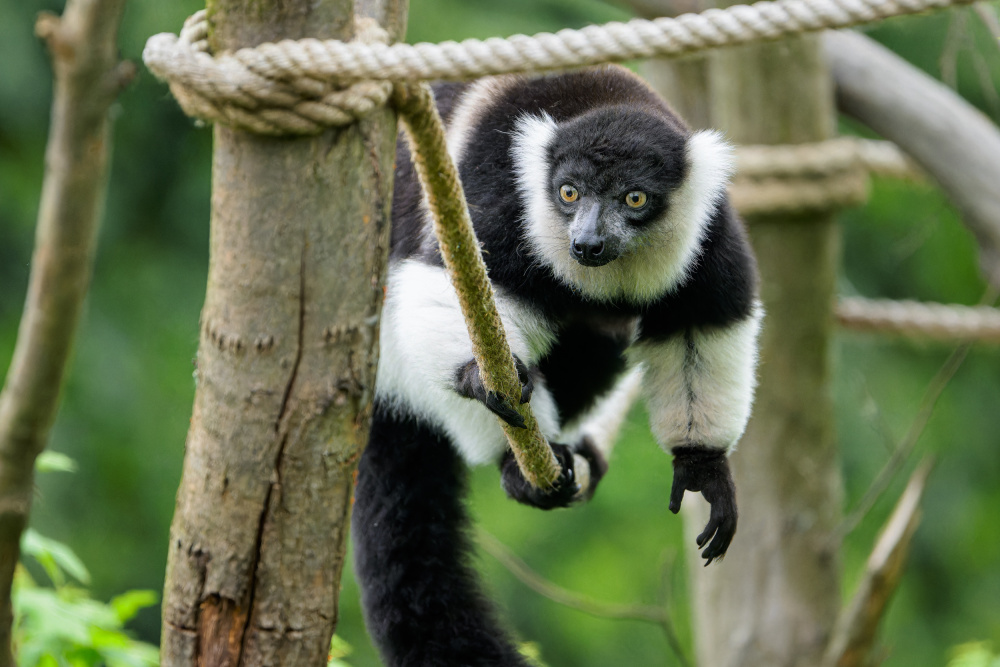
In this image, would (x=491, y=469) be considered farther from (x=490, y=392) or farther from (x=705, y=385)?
(x=490, y=392)

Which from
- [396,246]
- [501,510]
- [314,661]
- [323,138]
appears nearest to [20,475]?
[314,661]

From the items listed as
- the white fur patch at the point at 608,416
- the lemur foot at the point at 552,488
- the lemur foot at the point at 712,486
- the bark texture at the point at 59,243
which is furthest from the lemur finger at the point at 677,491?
the bark texture at the point at 59,243

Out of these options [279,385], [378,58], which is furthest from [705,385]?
[378,58]

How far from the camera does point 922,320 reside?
4.35 meters

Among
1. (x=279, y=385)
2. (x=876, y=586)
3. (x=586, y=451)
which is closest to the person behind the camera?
(x=279, y=385)

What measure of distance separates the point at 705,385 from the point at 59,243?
167 cm

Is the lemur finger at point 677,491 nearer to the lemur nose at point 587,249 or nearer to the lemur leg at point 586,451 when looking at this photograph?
the lemur leg at point 586,451

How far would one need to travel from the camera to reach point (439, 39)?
6.55 metres

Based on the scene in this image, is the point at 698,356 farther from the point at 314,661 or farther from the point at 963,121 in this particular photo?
the point at 963,121

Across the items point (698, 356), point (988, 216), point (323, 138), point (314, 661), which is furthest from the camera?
point (988, 216)

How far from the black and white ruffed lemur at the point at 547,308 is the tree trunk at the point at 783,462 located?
4.11ft

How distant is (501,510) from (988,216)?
165 inches

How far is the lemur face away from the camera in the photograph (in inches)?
97.9

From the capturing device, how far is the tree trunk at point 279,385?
5.68 feet
